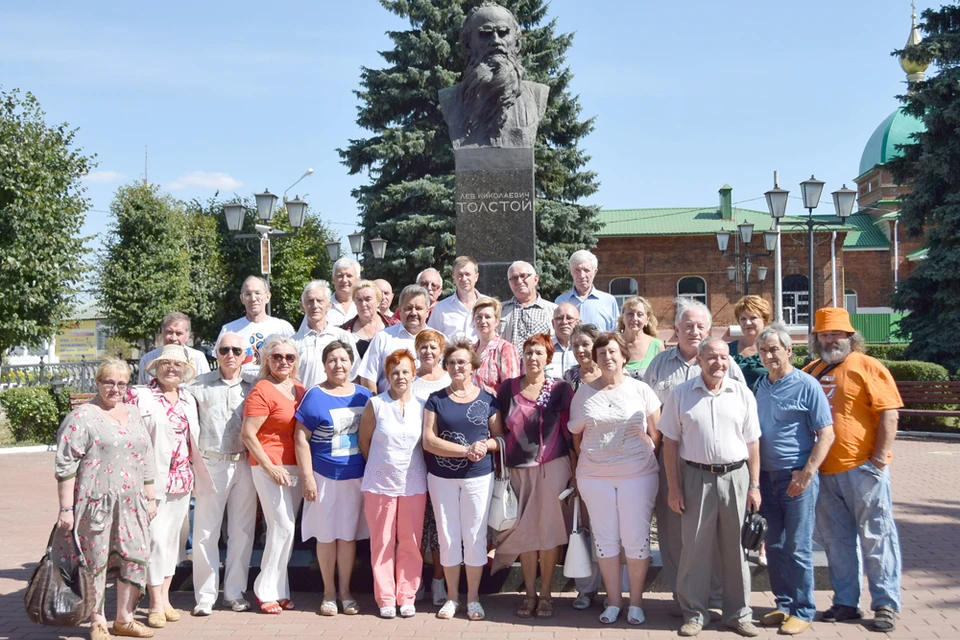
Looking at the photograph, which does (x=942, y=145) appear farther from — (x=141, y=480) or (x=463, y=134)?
(x=141, y=480)

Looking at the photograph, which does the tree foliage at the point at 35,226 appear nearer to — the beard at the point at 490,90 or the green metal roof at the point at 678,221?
the beard at the point at 490,90

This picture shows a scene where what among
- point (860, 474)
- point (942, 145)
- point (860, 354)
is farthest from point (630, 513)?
point (942, 145)

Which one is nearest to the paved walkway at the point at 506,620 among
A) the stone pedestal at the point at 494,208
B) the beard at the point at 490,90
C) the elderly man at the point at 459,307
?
the elderly man at the point at 459,307

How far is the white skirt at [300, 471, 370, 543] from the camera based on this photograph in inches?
217

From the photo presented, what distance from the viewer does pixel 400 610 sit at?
5516 millimetres

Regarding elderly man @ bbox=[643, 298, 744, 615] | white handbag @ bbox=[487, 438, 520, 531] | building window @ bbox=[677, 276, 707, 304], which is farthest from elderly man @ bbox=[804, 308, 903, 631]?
building window @ bbox=[677, 276, 707, 304]

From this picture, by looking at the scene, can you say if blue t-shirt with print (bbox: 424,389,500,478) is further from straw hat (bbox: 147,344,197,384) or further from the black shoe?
the black shoe

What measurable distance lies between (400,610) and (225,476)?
1.41 meters

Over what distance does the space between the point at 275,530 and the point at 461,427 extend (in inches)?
54.9

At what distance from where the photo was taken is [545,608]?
544 cm

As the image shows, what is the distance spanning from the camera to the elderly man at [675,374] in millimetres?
5297

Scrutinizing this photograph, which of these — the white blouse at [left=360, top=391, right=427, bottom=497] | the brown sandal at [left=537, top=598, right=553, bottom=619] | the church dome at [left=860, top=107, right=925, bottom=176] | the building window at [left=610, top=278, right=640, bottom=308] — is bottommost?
the brown sandal at [left=537, top=598, right=553, bottom=619]

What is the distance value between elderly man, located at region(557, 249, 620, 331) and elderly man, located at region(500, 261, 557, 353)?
0.91 feet

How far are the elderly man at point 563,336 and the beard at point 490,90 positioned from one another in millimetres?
3002
